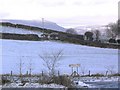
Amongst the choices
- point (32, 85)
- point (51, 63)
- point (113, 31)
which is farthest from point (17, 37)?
point (32, 85)

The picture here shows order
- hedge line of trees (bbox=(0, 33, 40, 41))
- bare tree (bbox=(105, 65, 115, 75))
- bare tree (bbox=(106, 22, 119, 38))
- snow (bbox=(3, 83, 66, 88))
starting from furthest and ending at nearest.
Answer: bare tree (bbox=(106, 22, 119, 38)) → hedge line of trees (bbox=(0, 33, 40, 41)) → bare tree (bbox=(105, 65, 115, 75)) → snow (bbox=(3, 83, 66, 88))

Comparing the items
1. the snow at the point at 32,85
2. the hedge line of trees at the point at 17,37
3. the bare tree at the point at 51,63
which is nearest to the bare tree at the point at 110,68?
the bare tree at the point at 51,63

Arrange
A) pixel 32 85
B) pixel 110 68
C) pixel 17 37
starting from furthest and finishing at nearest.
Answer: pixel 17 37, pixel 110 68, pixel 32 85

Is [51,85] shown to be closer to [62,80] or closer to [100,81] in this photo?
[62,80]

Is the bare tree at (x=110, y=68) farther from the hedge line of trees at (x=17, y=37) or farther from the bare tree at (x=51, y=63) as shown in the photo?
the hedge line of trees at (x=17, y=37)

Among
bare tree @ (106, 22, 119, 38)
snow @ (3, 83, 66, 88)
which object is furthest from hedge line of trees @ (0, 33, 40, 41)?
snow @ (3, 83, 66, 88)

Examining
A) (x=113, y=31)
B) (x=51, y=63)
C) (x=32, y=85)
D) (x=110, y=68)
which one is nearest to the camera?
(x=32, y=85)

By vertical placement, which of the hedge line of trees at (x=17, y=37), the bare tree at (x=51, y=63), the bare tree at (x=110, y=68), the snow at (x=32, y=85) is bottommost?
the bare tree at (x=110, y=68)

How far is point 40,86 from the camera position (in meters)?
15.9

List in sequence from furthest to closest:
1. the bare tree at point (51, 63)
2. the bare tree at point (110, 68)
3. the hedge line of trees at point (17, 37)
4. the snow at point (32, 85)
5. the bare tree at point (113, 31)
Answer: the bare tree at point (113, 31) < the hedge line of trees at point (17, 37) < the bare tree at point (110, 68) < the bare tree at point (51, 63) < the snow at point (32, 85)

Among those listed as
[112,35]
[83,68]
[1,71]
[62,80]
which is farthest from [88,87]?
[112,35]

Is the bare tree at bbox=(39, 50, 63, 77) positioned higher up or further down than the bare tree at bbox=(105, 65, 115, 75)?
higher up

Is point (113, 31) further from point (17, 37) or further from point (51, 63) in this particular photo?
point (51, 63)

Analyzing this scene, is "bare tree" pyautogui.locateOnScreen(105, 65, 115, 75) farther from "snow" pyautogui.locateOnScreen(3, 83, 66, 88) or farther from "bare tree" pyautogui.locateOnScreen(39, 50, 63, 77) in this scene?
"snow" pyautogui.locateOnScreen(3, 83, 66, 88)
